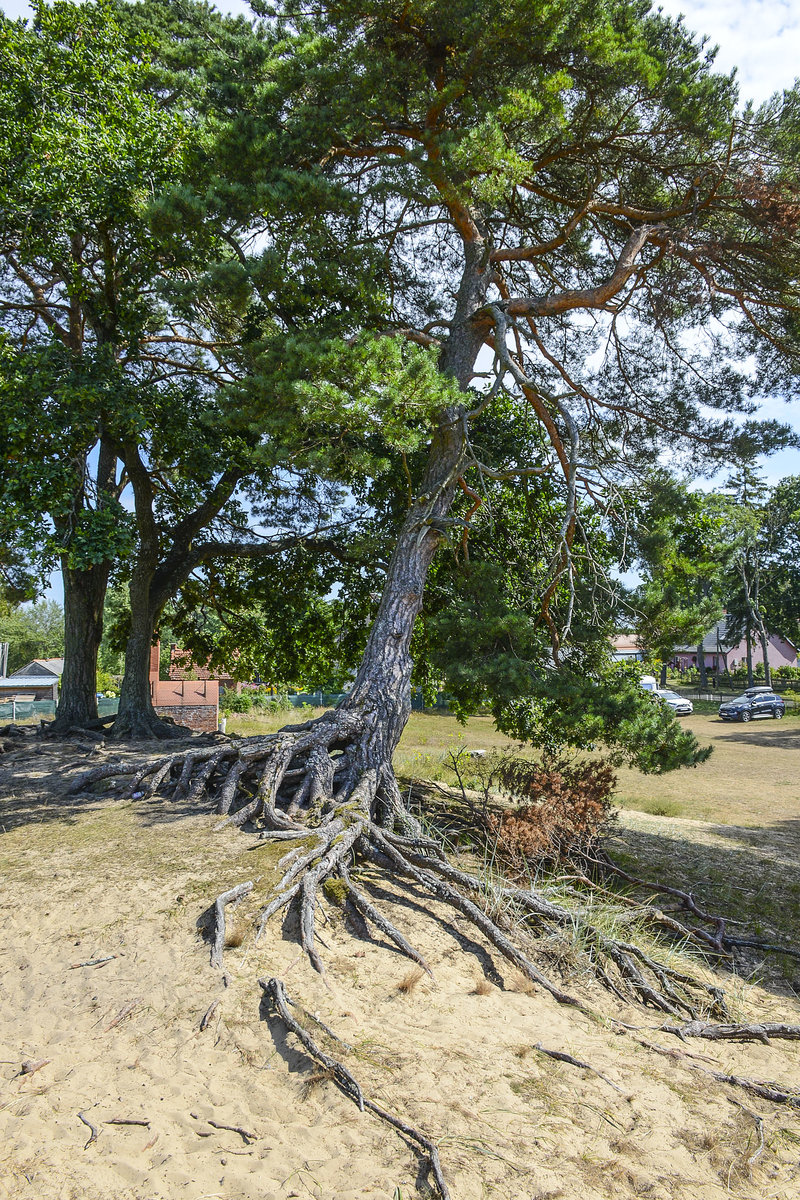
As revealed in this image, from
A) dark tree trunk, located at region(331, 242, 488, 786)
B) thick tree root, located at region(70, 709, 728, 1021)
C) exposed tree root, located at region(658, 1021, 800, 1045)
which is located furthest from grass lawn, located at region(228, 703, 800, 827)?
exposed tree root, located at region(658, 1021, 800, 1045)

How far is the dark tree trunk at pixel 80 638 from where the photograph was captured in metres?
12.8

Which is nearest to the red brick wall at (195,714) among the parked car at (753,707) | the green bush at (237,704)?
the green bush at (237,704)

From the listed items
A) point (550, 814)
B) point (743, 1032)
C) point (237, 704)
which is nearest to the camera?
point (743, 1032)

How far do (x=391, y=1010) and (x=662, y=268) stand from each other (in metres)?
9.95

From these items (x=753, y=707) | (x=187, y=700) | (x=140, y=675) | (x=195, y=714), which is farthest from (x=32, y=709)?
(x=753, y=707)

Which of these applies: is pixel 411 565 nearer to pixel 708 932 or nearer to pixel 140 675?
pixel 708 932

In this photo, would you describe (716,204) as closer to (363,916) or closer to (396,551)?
(396,551)

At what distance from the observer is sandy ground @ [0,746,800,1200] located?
2.83 meters

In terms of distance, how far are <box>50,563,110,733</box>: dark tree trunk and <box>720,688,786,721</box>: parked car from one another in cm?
3002

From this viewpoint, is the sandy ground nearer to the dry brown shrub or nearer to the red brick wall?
the dry brown shrub

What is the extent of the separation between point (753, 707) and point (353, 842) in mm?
33471

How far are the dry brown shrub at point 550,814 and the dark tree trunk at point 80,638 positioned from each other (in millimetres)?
8172

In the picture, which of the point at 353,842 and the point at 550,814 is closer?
the point at 353,842

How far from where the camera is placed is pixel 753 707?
3444 centimetres
